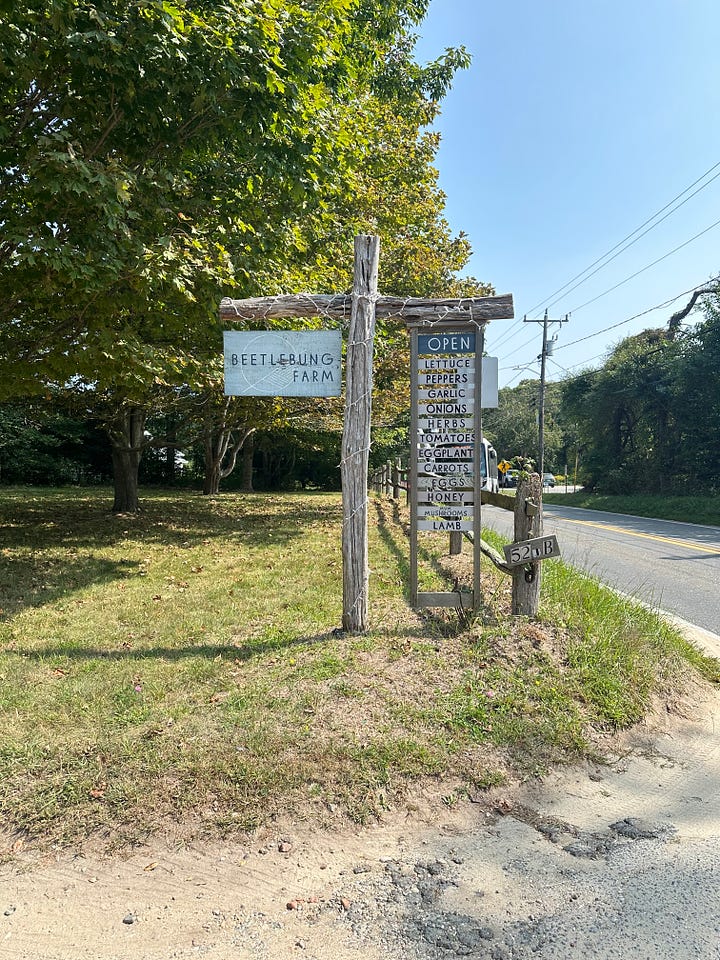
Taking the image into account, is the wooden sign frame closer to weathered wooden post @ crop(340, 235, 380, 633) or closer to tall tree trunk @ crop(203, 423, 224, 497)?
weathered wooden post @ crop(340, 235, 380, 633)

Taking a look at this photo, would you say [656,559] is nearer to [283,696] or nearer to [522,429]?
[283,696]

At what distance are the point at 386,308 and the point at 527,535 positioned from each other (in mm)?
2146

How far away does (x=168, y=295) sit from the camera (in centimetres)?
675

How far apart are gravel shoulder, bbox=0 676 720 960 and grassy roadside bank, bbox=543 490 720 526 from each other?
727 inches

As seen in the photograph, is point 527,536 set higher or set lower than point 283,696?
higher

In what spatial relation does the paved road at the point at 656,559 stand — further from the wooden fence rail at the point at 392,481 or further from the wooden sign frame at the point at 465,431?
the wooden fence rail at the point at 392,481

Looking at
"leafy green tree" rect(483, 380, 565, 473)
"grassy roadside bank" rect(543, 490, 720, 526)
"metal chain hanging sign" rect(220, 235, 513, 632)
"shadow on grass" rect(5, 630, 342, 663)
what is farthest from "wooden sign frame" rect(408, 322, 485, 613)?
"leafy green tree" rect(483, 380, 565, 473)

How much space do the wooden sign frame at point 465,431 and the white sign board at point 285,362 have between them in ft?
2.06

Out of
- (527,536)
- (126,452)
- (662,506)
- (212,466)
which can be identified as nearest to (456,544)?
(527,536)

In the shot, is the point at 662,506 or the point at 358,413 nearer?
the point at 358,413

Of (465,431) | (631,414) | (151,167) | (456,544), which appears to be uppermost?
(151,167)

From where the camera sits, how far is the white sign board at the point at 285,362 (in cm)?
475

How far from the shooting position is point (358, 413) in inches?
189

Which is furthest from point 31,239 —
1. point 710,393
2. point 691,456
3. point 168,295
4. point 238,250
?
point 691,456
